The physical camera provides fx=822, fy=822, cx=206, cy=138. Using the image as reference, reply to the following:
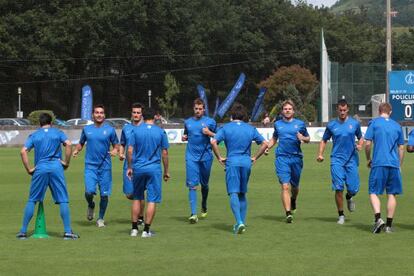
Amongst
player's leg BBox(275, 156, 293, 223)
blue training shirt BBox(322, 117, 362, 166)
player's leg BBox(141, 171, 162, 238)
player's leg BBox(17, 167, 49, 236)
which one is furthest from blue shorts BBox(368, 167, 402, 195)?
player's leg BBox(17, 167, 49, 236)

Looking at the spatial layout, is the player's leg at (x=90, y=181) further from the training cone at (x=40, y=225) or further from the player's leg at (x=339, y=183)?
the player's leg at (x=339, y=183)

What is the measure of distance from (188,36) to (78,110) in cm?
1310

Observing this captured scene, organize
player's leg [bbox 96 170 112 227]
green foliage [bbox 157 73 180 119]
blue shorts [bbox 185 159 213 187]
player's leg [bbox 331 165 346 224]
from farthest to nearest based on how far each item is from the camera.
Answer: green foliage [bbox 157 73 180 119], blue shorts [bbox 185 159 213 187], player's leg [bbox 96 170 112 227], player's leg [bbox 331 165 346 224]

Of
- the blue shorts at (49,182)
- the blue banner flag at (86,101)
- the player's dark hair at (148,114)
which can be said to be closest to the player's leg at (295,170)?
the player's dark hair at (148,114)

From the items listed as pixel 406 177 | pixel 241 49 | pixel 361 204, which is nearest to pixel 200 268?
pixel 361 204

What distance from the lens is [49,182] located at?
12.1 meters

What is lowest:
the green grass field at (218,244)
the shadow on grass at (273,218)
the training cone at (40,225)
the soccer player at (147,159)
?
the shadow on grass at (273,218)

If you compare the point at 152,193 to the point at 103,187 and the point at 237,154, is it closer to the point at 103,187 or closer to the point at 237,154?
the point at 237,154

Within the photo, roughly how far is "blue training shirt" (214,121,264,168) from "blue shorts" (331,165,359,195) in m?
1.78

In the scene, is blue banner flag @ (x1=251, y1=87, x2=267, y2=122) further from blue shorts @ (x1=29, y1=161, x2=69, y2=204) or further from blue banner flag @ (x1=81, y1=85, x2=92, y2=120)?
blue shorts @ (x1=29, y1=161, x2=69, y2=204)

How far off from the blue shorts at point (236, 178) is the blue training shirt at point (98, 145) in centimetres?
233

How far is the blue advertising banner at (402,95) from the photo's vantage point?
1508 inches

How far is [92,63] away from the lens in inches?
3191

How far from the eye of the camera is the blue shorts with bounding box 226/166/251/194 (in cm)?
1267
